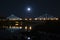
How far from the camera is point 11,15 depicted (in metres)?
61.8

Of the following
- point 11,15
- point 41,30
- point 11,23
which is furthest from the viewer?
point 11,15

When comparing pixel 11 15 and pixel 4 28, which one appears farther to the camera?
pixel 11 15

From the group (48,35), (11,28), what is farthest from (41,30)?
(11,28)

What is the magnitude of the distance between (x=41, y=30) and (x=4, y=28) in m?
12.4

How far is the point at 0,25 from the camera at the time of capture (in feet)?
147

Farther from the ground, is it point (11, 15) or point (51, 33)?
point (11, 15)

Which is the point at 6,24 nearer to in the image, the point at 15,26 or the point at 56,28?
the point at 15,26

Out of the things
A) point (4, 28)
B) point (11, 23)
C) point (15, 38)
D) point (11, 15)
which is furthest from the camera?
point (11, 15)

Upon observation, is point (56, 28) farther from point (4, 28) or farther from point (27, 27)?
point (4, 28)

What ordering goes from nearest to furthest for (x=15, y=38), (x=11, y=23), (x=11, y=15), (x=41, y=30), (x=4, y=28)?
(x=15, y=38)
(x=41, y=30)
(x=4, y=28)
(x=11, y=23)
(x=11, y=15)

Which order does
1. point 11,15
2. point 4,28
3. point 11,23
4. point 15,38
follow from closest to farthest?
point 15,38
point 4,28
point 11,23
point 11,15

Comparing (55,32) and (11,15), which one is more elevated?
(11,15)

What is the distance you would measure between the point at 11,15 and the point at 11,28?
1810 centimetres

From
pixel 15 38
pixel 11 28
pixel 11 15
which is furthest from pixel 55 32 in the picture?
pixel 11 15
